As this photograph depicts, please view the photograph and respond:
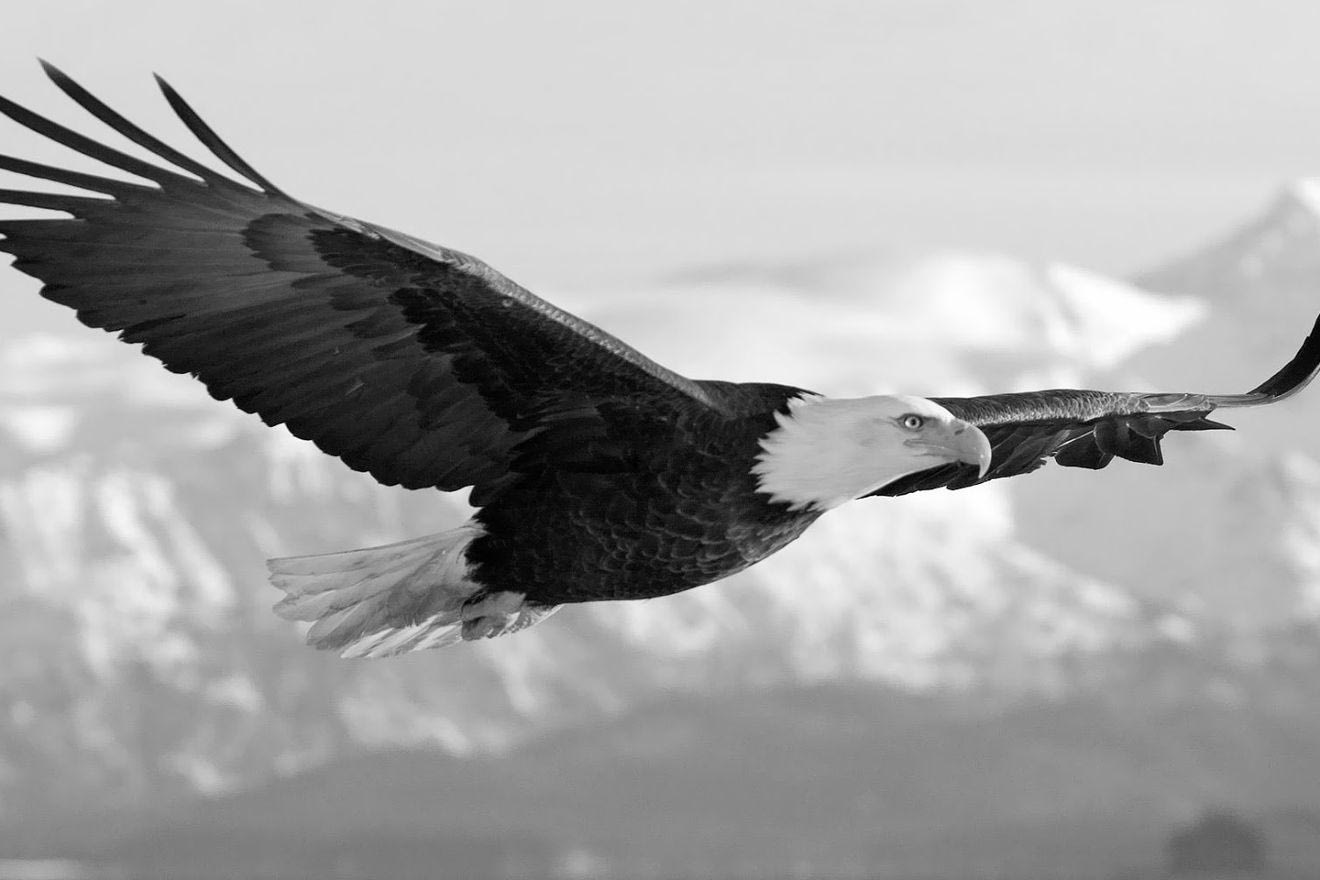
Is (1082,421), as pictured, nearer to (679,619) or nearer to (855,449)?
(855,449)

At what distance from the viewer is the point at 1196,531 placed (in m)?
185

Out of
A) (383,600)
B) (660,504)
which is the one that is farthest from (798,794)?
(660,504)

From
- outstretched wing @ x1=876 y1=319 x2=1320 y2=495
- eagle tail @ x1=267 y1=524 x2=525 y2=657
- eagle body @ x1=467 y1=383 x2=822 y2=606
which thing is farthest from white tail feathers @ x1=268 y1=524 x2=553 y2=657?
outstretched wing @ x1=876 y1=319 x2=1320 y2=495

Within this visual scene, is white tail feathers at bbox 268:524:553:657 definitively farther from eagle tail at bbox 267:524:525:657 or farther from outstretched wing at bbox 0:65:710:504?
outstretched wing at bbox 0:65:710:504

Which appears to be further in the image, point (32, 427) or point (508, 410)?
point (32, 427)

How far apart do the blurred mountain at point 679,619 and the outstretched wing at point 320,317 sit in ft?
550

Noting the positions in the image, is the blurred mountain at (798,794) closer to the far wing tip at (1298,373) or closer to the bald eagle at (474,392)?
the far wing tip at (1298,373)

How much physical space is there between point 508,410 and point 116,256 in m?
1.16

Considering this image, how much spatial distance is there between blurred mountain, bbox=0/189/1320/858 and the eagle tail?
16710 cm

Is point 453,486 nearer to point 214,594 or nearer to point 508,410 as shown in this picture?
point 508,410

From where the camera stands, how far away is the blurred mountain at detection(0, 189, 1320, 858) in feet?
583

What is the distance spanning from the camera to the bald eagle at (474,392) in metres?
6.12

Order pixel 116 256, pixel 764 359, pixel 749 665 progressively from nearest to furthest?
pixel 116 256 < pixel 764 359 < pixel 749 665

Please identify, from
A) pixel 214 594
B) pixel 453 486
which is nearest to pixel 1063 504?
pixel 214 594
